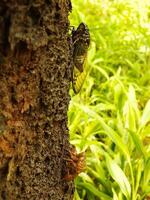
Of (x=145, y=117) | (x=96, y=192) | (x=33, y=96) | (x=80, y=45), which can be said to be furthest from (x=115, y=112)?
(x=33, y=96)

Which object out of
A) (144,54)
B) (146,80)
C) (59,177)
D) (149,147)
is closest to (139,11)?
(144,54)

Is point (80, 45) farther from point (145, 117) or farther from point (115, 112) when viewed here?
point (115, 112)

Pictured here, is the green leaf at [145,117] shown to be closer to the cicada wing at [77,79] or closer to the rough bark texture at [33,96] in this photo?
the cicada wing at [77,79]

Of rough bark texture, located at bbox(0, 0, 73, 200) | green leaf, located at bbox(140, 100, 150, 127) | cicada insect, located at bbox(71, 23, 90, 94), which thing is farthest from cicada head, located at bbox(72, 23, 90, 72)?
green leaf, located at bbox(140, 100, 150, 127)

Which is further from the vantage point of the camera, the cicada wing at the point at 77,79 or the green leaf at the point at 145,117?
the green leaf at the point at 145,117

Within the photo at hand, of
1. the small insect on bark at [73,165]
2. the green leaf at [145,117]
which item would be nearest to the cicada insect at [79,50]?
the small insect on bark at [73,165]
